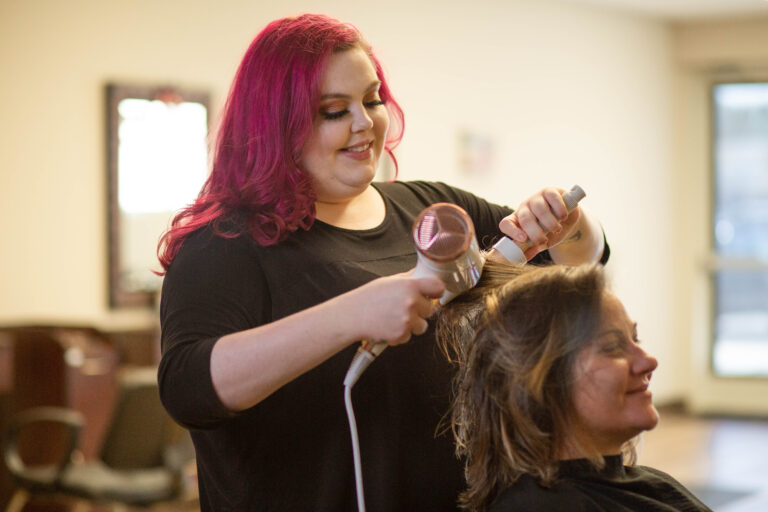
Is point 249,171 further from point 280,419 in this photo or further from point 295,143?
point 280,419

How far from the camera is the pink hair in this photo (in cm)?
141

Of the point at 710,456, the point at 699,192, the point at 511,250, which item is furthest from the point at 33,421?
the point at 699,192

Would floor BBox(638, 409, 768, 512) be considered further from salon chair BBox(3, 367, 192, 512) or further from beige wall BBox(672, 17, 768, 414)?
salon chair BBox(3, 367, 192, 512)

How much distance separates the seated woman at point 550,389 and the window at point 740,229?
6234 mm

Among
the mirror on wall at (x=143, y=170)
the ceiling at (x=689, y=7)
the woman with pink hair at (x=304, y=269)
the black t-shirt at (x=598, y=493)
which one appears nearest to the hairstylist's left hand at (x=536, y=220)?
the woman with pink hair at (x=304, y=269)

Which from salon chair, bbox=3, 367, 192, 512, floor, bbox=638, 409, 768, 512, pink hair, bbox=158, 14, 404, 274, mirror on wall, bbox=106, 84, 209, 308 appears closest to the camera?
pink hair, bbox=158, 14, 404, 274

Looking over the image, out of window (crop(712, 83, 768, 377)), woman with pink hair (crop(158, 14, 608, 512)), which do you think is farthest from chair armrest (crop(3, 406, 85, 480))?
window (crop(712, 83, 768, 377))

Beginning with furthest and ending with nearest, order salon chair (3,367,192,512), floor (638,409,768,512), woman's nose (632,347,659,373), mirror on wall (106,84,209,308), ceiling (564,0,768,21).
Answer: ceiling (564,0,768,21) → floor (638,409,768,512) → mirror on wall (106,84,209,308) → salon chair (3,367,192,512) → woman's nose (632,347,659,373)

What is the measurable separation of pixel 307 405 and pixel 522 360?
0.31 metres

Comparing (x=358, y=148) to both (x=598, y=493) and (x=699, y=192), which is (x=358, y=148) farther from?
(x=699, y=192)

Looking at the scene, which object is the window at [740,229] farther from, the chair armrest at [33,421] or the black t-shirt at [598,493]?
the black t-shirt at [598,493]

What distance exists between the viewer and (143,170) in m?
4.43

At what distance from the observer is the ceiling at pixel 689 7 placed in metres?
6.57

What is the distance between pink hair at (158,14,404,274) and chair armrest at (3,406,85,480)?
2.30 meters
